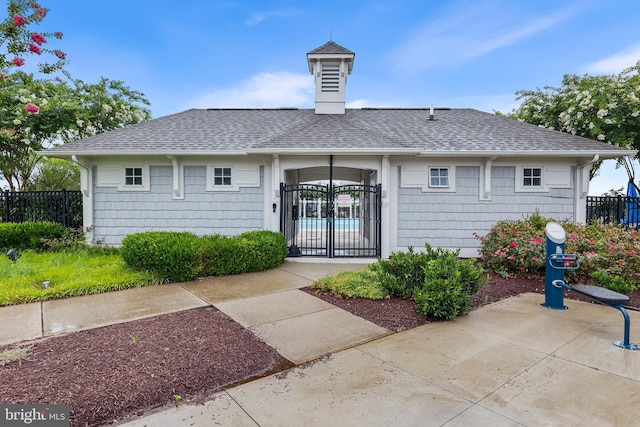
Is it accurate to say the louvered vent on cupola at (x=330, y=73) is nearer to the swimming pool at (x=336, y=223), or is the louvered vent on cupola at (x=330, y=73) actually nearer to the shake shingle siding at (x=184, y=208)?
the swimming pool at (x=336, y=223)

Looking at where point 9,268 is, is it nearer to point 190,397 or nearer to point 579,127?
point 190,397

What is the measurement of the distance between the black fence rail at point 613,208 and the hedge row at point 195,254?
9.99 m

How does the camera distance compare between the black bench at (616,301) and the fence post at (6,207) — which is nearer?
the black bench at (616,301)

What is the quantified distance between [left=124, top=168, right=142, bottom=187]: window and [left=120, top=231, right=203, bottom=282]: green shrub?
315 cm

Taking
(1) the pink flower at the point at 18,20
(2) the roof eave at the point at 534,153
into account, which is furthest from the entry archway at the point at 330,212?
(1) the pink flower at the point at 18,20

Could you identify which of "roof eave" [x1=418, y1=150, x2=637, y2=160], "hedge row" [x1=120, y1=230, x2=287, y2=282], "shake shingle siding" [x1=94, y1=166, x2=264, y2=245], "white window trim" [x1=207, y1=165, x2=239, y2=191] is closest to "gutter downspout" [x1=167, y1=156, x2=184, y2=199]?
"shake shingle siding" [x1=94, y1=166, x2=264, y2=245]

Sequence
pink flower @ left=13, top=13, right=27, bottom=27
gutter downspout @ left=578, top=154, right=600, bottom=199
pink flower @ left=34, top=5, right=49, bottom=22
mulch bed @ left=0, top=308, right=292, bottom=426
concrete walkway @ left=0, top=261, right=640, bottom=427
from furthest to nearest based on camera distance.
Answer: gutter downspout @ left=578, top=154, right=600, bottom=199, pink flower @ left=34, top=5, right=49, bottom=22, pink flower @ left=13, top=13, right=27, bottom=27, mulch bed @ left=0, top=308, right=292, bottom=426, concrete walkway @ left=0, top=261, right=640, bottom=427

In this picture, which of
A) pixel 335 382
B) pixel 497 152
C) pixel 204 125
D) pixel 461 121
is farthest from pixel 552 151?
pixel 204 125

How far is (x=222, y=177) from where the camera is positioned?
28.1 feet

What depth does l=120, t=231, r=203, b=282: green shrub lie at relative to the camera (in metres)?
5.75

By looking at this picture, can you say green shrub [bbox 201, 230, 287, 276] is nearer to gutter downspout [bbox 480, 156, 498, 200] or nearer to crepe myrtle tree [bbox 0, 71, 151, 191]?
gutter downspout [bbox 480, 156, 498, 200]

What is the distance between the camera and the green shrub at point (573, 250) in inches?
225

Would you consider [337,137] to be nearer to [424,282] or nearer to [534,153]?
[534,153]

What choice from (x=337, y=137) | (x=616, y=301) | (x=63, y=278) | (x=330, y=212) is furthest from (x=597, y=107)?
(x=63, y=278)
